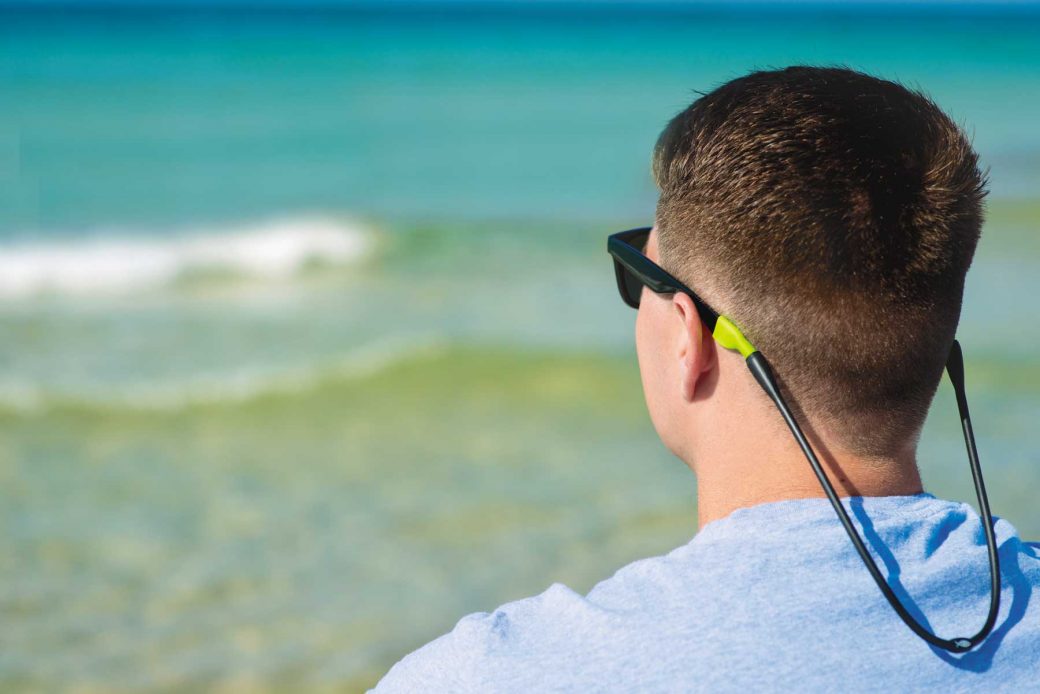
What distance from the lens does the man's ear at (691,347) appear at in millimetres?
1445

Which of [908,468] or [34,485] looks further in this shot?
[34,485]

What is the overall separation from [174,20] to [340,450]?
138 ft

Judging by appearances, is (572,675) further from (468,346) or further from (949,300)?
(468,346)

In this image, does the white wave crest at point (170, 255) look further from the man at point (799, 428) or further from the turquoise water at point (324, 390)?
the man at point (799, 428)

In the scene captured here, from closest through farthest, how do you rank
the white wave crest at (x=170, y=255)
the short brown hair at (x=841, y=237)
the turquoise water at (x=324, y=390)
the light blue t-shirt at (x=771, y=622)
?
the light blue t-shirt at (x=771, y=622)
the short brown hair at (x=841, y=237)
the turquoise water at (x=324, y=390)
the white wave crest at (x=170, y=255)

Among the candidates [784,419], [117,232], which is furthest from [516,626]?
[117,232]

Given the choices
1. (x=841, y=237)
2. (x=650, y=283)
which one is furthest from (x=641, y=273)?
(x=841, y=237)

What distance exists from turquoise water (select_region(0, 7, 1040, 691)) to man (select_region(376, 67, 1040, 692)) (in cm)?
31

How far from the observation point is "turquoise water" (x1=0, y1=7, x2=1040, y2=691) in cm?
418

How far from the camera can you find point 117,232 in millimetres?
11016

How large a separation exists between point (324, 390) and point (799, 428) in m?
5.44

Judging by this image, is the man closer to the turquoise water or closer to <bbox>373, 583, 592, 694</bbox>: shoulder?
<bbox>373, 583, 592, 694</bbox>: shoulder

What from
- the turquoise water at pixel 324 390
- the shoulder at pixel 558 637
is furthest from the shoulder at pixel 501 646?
the turquoise water at pixel 324 390

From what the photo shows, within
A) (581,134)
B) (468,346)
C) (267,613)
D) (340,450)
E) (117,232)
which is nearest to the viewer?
(267,613)
